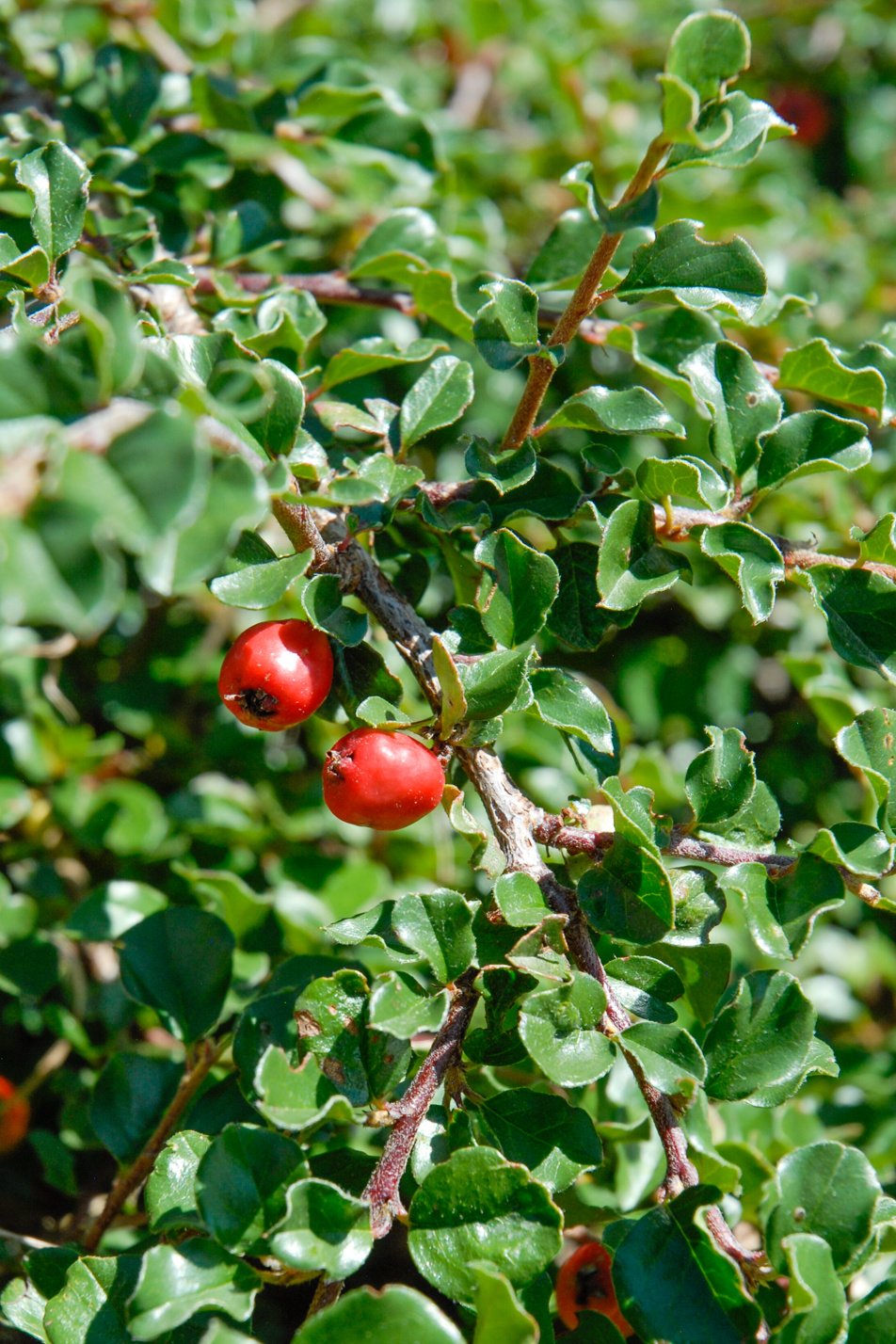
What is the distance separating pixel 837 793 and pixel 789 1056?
1.38 metres

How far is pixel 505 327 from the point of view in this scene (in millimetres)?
1359

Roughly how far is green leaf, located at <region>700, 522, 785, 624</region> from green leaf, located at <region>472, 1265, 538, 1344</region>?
0.79 metres

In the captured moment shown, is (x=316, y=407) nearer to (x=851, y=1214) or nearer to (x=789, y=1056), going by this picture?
(x=789, y=1056)

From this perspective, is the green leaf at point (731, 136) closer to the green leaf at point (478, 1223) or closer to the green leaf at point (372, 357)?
the green leaf at point (372, 357)

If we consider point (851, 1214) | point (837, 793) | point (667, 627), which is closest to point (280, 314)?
point (851, 1214)

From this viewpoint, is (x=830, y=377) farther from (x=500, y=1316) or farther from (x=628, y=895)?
(x=500, y=1316)

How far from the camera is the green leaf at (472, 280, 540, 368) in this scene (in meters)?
1.36

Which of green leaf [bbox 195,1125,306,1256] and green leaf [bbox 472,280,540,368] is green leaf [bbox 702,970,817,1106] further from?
green leaf [bbox 472,280,540,368]

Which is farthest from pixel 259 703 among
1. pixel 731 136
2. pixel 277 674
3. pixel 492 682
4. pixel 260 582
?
pixel 731 136

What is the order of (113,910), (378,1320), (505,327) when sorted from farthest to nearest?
1. (113,910)
2. (505,327)
3. (378,1320)

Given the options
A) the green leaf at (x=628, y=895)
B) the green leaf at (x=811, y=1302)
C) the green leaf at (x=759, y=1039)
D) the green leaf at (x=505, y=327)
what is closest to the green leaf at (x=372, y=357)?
the green leaf at (x=505, y=327)

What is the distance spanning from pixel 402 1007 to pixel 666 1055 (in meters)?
0.31

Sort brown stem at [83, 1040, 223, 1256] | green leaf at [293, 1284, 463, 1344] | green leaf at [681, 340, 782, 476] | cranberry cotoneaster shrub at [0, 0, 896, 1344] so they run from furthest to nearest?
brown stem at [83, 1040, 223, 1256], green leaf at [681, 340, 782, 476], cranberry cotoneaster shrub at [0, 0, 896, 1344], green leaf at [293, 1284, 463, 1344]

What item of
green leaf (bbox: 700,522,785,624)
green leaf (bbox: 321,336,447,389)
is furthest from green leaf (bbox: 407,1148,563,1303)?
green leaf (bbox: 321,336,447,389)
